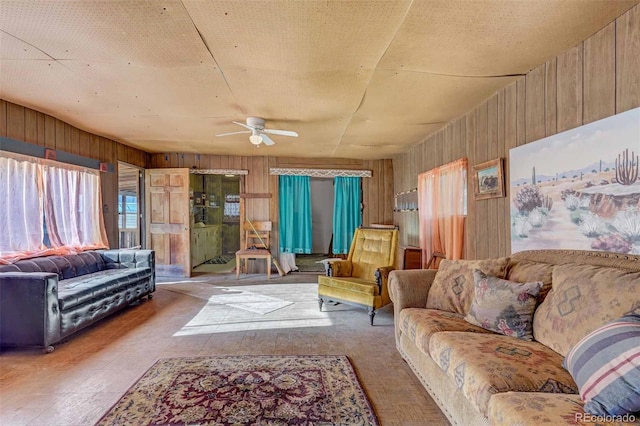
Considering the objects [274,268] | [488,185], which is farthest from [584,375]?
[274,268]

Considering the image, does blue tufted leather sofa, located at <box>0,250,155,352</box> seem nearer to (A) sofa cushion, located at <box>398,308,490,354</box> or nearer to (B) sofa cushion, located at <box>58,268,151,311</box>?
(B) sofa cushion, located at <box>58,268,151,311</box>

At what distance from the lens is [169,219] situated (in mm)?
5863

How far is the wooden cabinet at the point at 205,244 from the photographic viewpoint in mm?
6770

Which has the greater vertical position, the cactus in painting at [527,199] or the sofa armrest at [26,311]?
the cactus in painting at [527,199]

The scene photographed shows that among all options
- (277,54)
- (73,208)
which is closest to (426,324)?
(277,54)

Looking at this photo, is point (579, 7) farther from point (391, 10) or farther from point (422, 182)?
point (422, 182)

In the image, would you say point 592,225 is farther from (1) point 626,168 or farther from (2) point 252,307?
(2) point 252,307

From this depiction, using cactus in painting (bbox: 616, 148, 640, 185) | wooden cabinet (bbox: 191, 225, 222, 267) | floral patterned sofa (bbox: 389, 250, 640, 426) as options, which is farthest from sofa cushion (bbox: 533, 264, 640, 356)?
wooden cabinet (bbox: 191, 225, 222, 267)

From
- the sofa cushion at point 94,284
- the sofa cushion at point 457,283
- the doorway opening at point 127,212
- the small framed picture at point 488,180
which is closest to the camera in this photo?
the sofa cushion at point 457,283

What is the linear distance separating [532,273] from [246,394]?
1.98m

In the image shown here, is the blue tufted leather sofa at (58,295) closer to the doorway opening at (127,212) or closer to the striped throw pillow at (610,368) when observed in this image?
the doorway opening at (127,212)

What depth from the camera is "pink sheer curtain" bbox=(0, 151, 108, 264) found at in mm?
3221

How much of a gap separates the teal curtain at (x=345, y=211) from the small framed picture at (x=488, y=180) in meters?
3.31

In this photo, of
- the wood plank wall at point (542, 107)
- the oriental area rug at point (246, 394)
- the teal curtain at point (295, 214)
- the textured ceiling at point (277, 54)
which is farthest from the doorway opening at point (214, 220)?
the wood plank wall at point (542, 107)
